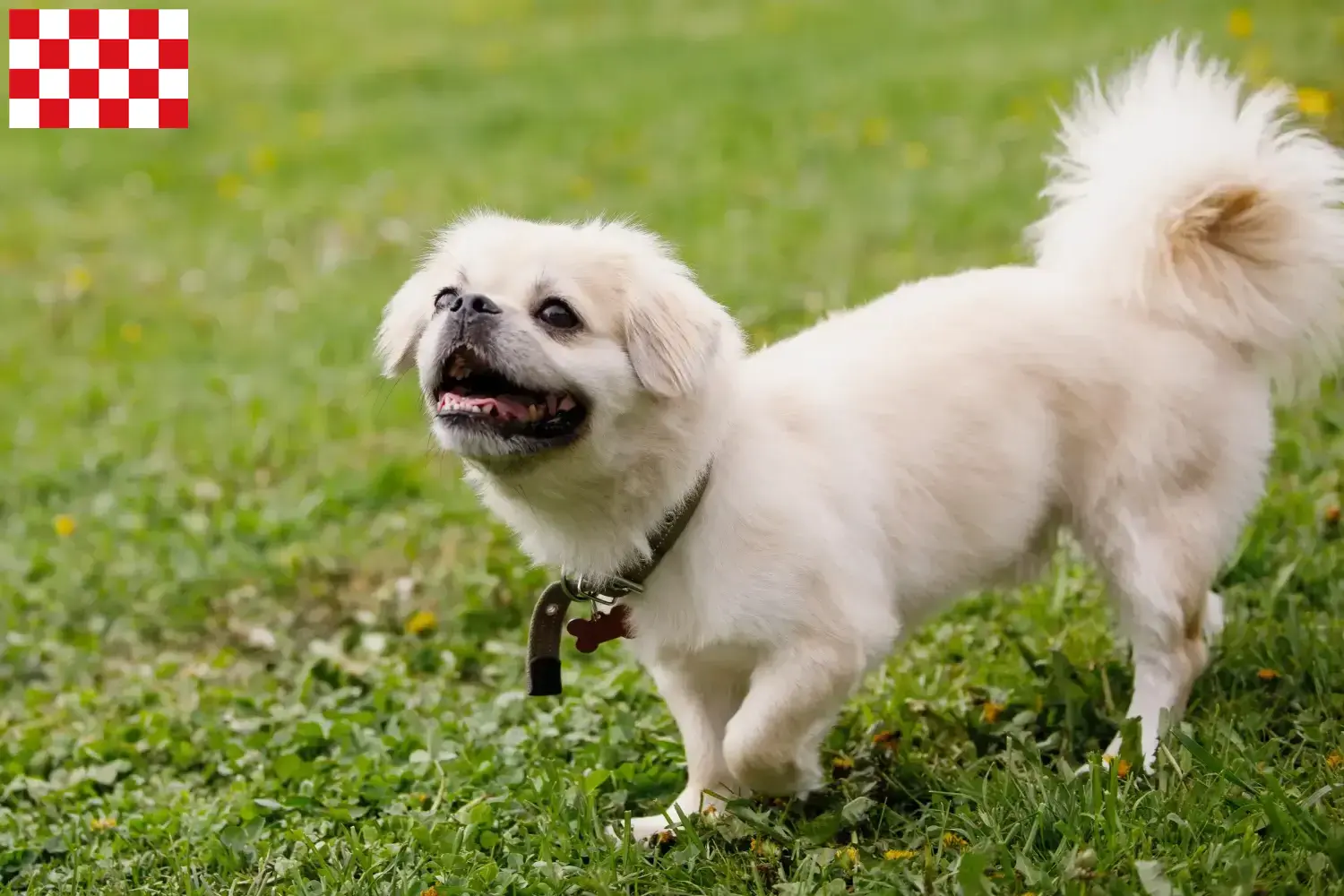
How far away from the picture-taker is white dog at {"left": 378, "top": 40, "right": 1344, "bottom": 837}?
2.99 meters

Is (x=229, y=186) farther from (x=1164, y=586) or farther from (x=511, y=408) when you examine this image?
(x=1164, y=586)

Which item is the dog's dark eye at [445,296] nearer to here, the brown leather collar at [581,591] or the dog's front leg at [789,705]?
the brown leather collar at [581,591]

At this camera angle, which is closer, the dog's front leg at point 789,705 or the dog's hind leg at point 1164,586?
the dog's front leg at point 789,705

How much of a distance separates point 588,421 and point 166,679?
2.18 metres

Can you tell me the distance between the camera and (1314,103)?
657cm

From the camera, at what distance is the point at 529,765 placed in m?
3.62

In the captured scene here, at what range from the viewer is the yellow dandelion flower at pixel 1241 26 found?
8.98 metres

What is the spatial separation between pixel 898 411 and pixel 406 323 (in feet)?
3.74

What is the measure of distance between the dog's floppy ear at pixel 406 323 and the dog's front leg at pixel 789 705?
41.6 inches

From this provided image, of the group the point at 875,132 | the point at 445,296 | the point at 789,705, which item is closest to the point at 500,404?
the point at 445,296

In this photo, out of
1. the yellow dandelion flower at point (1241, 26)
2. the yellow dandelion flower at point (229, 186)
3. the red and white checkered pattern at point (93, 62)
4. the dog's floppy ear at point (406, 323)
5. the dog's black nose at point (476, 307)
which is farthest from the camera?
the yellow dandelion flower at point (229, 186)

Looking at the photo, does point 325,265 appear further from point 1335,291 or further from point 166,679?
point 1335,291

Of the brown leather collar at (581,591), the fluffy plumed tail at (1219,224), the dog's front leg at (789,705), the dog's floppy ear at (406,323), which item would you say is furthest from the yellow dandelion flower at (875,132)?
the dog's front leg at (789,705)

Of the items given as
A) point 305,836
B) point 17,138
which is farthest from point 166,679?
point 17,138
